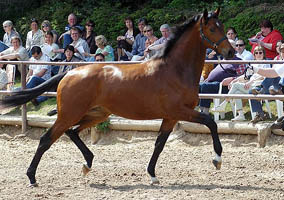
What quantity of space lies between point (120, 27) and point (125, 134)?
430 centimetres

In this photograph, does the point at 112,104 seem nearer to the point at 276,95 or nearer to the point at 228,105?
the point at 276,95

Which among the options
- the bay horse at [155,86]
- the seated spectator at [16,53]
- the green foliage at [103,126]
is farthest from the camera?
the seated spectator at [16,53]

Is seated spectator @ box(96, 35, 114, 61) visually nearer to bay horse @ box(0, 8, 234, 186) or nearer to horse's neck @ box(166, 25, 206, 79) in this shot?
bay horse @ box(0, 8, 234, 186)

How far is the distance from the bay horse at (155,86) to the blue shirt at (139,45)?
12.8 ft

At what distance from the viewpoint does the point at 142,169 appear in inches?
333

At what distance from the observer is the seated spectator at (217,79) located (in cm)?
1005

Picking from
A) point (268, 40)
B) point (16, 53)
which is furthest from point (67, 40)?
point (268, 40)

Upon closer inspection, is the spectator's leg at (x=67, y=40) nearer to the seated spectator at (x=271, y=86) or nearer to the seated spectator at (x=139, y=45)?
the seated spectator at (x=139, y=45)

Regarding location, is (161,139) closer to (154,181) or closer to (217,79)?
(154,181)

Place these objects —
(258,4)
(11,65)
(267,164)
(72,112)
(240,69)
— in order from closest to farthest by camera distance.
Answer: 1. (72,112)
2. (267,164)
3. (240,69)
4. (11,65)
5. (258,4)

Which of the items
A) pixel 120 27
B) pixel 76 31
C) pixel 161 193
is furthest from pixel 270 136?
pixel 120 27

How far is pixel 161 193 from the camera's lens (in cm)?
712

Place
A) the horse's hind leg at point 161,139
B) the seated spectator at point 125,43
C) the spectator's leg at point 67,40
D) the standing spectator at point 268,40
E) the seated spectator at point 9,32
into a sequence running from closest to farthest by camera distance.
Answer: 1. the horse's hind leg at point 161,139
2. the standing spectator at point 268,40
3. the seated spectator at point 125,43
4. the spectator's leg at point 67,40
5. the seated spectator at point 9,32

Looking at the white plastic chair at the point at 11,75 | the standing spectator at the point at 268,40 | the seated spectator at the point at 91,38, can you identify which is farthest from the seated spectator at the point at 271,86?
the white plastic chair at the point at 11,75
